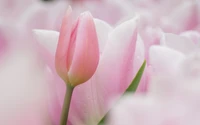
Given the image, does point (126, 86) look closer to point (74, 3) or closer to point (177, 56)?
point (177, 56)

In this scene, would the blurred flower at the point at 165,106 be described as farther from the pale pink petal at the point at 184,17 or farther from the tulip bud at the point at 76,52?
the pale pink petal at the point at 184,17

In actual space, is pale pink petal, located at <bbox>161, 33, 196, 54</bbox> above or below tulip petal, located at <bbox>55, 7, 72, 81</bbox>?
below

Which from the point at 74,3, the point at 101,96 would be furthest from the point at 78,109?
the point at 74,3

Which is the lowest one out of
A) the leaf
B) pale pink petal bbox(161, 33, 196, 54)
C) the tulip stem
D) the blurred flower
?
the tulip stem

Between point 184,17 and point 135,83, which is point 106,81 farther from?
point 184,17

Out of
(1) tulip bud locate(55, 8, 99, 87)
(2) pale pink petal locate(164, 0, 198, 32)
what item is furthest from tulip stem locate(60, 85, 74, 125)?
(2) pale pink petal locate(164, 0, 198, 32)

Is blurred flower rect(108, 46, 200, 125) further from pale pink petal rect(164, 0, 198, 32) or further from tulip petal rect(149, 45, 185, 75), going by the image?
pale pink petal rect(164, 0, 198, 32)
